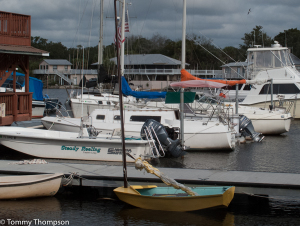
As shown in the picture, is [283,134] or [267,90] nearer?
[283,134]

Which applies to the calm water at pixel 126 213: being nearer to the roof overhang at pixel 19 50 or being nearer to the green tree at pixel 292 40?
the roof overhang at pixel 19 50

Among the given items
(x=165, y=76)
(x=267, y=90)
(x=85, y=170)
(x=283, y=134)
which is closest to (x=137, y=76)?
(x=165, y=76)

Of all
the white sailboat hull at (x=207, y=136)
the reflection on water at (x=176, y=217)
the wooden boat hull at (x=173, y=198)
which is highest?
the white sailboat hull at (x=207, y=136)

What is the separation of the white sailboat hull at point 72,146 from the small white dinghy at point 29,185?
13.8 feet

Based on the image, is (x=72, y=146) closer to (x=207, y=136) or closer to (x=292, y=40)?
(x=207, y=136)

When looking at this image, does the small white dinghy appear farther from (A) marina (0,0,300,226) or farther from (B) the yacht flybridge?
(B) the yacht flybridge

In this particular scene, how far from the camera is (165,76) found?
3524 inches

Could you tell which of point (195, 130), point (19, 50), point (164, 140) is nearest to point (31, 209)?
point (164, 140)

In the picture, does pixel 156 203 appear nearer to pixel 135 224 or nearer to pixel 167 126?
pixel 135 224

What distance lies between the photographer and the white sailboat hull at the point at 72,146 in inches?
605

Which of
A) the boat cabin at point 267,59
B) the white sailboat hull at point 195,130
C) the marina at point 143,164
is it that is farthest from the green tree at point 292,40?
the white sailboat hull at point 195,130

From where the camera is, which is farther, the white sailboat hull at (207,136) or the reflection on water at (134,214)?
the white sailboat hull at (207,136)

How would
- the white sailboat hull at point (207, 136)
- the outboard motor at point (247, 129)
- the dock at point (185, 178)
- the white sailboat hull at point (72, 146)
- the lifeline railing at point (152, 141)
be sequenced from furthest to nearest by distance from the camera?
the outboard motor at point (247, 129)
the white sailboat hull at point (207, 136)
the white sailboat hull at point (72, 146)
the lifeline railing at point (152, 141)
the dock at point (185, 178)

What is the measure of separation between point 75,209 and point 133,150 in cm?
480
